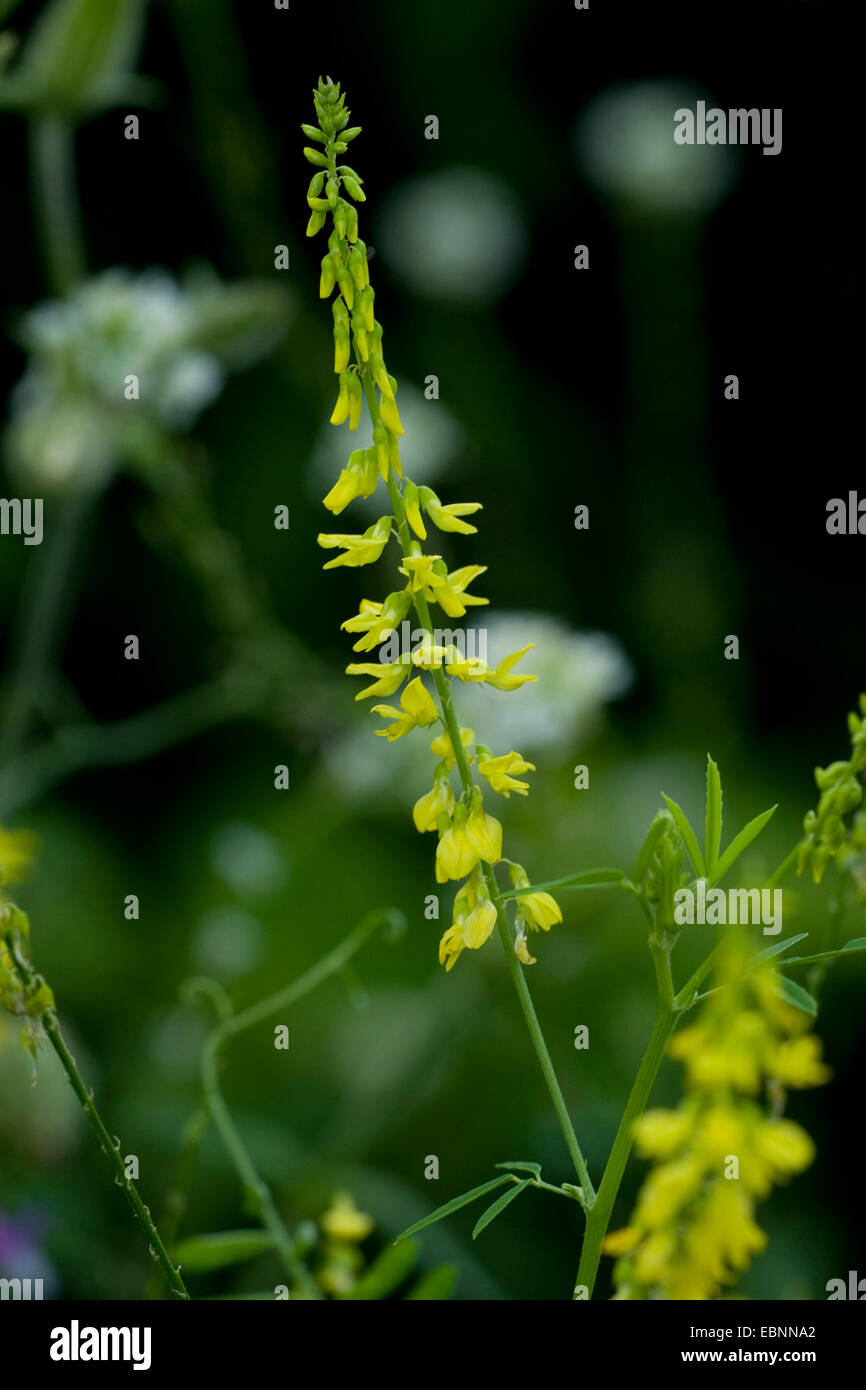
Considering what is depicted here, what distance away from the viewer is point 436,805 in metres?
0.32

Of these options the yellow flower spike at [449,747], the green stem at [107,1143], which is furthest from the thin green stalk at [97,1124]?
the yellow flower spike at [449,747]

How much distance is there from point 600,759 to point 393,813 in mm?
179

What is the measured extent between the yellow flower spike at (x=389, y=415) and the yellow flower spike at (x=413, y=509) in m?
0.02

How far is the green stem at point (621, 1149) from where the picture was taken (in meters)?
0.30

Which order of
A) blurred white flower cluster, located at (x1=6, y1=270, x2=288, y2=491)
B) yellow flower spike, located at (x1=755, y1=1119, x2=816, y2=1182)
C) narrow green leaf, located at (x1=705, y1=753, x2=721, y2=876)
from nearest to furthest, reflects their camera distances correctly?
1. yellow flower spike, located at (x1=755, y1=1119, x2=816, y2=1182)
2. narrow green leaf, located at (x1=705, y1=753, x2=721, y2=876)
3. blurred white flower cluster, located at (x1=6, y1=270, x2=288, y2=491)

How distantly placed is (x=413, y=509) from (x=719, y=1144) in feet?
0.50

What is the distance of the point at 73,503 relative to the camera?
93cm

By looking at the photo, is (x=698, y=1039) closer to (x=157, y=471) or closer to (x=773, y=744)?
(x=157, y=471)

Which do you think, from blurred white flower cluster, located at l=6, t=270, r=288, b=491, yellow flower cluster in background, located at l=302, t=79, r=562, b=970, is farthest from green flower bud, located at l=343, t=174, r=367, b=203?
blurred white flower cluster, located at l=6, t=270, r=288, b=491

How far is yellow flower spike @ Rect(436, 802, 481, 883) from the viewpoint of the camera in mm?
308

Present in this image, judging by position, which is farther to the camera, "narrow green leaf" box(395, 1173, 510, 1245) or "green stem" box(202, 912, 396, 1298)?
"green stem" box(202, 912, 396, 1298)

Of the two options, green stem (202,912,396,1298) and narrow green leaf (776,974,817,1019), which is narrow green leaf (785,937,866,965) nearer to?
narrow green leaf (776,974,817,1019)
